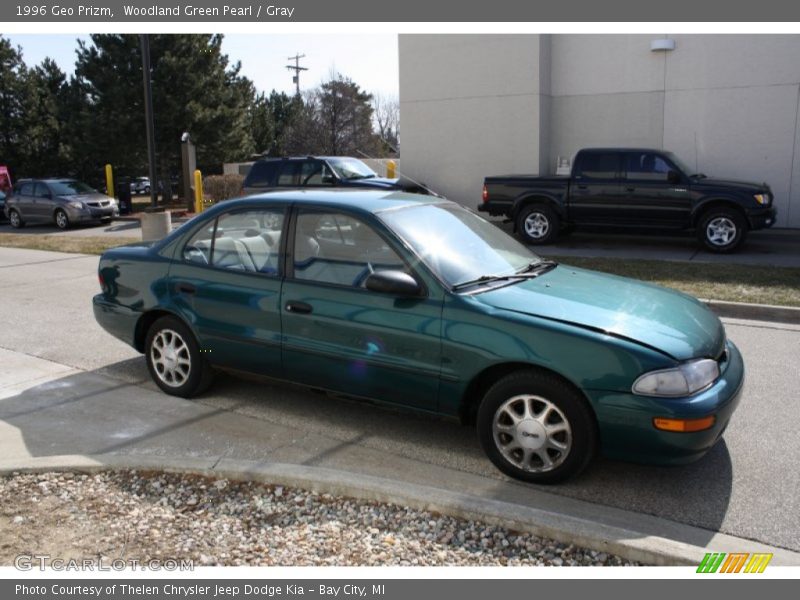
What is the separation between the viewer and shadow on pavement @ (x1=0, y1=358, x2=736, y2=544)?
3.89 m

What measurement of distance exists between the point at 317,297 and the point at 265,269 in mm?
531

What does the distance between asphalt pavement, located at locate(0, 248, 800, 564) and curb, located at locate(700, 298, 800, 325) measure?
1.07m

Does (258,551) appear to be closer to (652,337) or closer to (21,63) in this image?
(652,337)

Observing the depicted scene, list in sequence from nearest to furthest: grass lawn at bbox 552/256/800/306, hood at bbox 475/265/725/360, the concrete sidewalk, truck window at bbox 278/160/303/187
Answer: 1. the concrete sidewalk
2. hood at bbox 475/265/725/360
3. grass lawn at bbox 552/256/800/306
4. truck window at bbox 278/160/303/187

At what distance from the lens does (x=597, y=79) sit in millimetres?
16344

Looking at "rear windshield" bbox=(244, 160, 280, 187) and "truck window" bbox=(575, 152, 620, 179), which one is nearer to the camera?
"truck window" bbox=(575, 152, 620, 179)

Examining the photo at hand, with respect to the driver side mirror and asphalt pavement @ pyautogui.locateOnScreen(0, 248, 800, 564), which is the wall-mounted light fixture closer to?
asphalt pavement @ pyautogui.locateOnScreen(0, 248, 800, 564)

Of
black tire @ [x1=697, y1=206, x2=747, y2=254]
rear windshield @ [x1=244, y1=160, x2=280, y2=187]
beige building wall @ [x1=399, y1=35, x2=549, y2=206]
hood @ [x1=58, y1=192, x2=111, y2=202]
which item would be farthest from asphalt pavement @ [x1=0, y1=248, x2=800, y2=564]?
hood @ [x1=58, y1=192, x2=111, y2=202]

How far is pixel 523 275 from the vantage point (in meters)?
4.59

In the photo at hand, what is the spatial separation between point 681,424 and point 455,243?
178cm

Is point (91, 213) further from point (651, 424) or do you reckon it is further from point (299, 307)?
point (651, 424)

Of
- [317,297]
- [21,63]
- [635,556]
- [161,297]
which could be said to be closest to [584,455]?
[635,556]

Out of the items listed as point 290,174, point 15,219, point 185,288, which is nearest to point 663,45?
point 290,174

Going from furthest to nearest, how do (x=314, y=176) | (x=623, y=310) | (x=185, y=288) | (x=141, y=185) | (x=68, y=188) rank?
(x=141, y=185)
(x=68, y=188)
(x=314, y=176)
(x=185, y=288)
(x=623, y=310)
